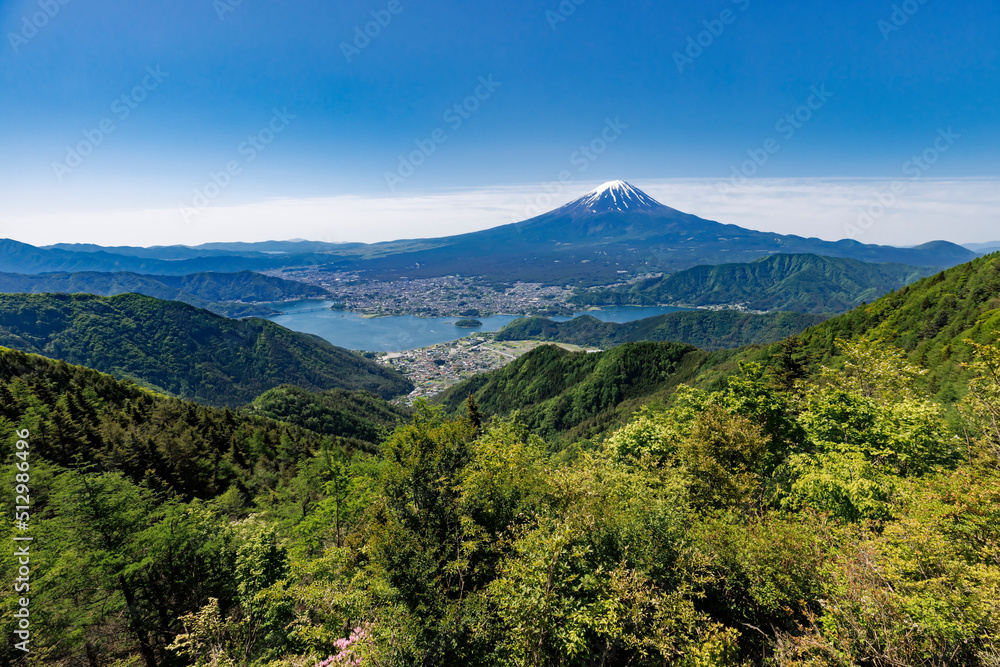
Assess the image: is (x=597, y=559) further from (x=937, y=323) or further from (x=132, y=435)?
(x=937, y=323)

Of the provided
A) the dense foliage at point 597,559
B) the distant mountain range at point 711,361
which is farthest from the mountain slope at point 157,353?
the dense foliage at point 597,559

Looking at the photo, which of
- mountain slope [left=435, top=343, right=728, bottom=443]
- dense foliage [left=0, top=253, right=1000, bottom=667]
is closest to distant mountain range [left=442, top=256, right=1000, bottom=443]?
mountain slope [left=435, top=343, right=728, bottom=443]

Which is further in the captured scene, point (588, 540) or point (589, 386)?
point (589, 386)

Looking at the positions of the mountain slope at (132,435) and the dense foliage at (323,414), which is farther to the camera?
the dense foliage at (323,414)

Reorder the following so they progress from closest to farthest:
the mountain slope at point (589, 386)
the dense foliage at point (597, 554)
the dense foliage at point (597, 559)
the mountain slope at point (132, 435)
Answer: the dense foliage at point (597, 559), the dense foliage at point (597, 554), the mountain slope at point (132, 435), the mountain slope at point (589, 386)

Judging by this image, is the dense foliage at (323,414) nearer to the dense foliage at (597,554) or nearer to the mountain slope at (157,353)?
the mountain slope at (157,353)

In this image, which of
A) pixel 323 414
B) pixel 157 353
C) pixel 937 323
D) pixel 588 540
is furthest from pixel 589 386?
pixel 157 353

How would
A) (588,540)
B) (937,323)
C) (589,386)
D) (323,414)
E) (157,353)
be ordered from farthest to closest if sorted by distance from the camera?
1. (157,353)
2. (323,414)
3. (589,386)
4. (937,323)
5. (588,540)

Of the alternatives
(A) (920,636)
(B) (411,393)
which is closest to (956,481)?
(A) (920,636)
